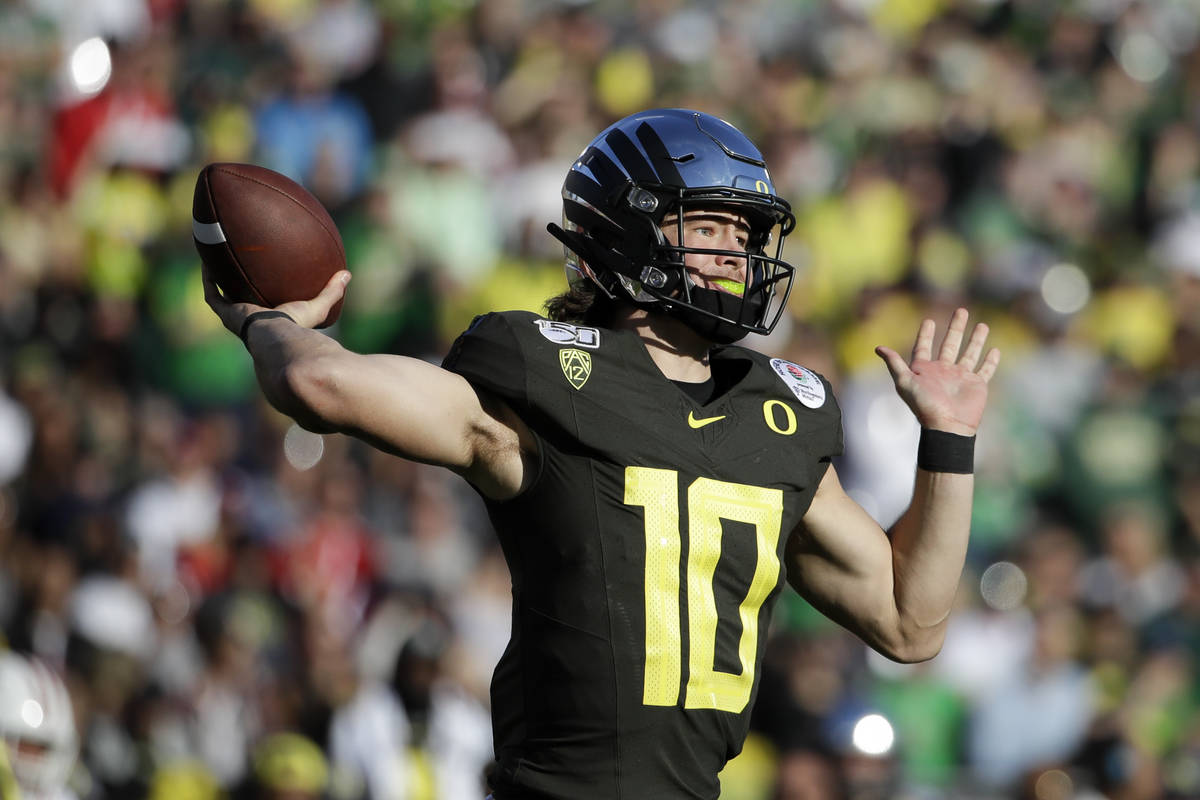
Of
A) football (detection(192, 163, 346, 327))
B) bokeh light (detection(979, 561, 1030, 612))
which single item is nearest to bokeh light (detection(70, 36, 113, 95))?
bokeh light (detection(979, 561, 1030, 612))

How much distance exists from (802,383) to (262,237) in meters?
1.11

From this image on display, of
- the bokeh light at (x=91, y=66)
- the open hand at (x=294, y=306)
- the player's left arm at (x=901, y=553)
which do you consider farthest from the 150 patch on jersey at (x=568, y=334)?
the bokeh light at (x=91, y=66)

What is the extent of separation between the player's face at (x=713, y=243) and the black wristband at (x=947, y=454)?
1.83 ft

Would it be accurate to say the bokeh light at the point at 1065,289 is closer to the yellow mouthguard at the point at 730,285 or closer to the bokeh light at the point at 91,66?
the yellow mouthguard at the point at 730,285

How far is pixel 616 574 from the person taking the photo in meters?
2.81

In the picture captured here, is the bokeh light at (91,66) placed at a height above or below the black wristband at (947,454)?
above

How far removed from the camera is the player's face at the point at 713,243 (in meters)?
3.07

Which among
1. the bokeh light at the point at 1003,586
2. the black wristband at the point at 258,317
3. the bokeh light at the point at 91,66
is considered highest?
the bokeh light at the point at 91,66

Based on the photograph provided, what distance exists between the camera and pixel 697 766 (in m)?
2.87

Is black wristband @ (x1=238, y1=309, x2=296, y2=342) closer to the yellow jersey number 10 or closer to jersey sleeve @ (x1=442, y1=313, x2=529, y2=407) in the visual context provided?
jersey sleeve @ (x1=442, y1=313, x2=529, y2=407)

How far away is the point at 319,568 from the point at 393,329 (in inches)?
52.2

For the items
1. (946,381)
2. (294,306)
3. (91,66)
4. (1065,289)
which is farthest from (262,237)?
(91,66)

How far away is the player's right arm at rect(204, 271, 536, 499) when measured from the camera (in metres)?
2.63

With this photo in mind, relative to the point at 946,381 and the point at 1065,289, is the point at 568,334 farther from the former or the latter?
the point at 1065,289
